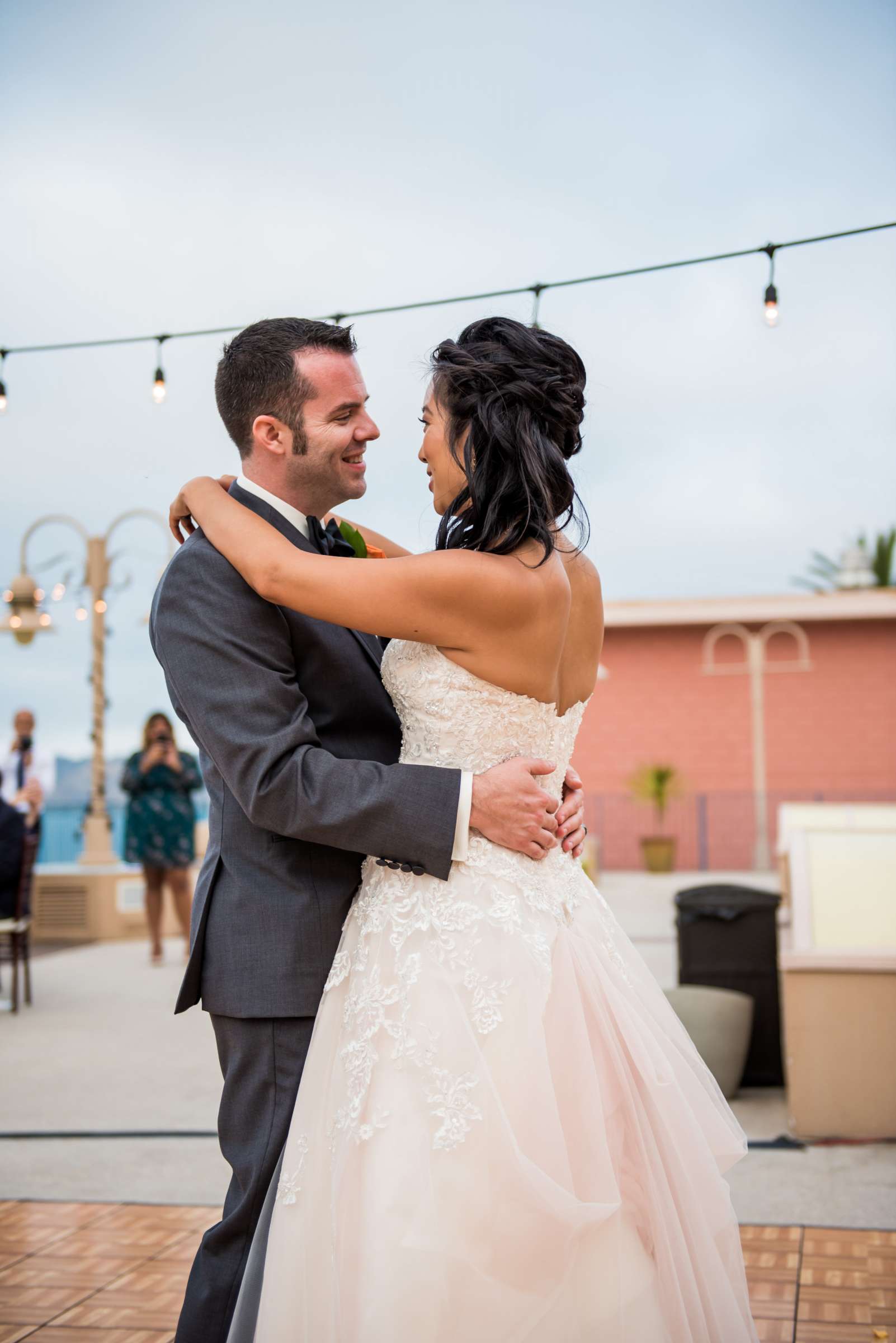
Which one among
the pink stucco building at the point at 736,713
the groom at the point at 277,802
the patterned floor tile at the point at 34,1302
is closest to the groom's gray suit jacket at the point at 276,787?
the groom at the point at 277,802

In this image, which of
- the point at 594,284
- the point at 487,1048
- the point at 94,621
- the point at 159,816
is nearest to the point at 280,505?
the point at 487,1048

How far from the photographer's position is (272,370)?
7.06 feet

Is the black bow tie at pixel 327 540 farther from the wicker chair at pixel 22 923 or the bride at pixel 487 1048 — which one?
the wicker chair at pixel 22 923

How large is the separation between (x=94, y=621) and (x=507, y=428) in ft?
34.2

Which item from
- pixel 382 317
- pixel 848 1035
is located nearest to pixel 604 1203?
pixel 848 1035

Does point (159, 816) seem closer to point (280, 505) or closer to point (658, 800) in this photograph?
point (280, 505)

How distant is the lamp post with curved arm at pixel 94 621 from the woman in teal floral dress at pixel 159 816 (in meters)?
1.99

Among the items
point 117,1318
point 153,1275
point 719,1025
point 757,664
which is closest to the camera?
point 117,1318

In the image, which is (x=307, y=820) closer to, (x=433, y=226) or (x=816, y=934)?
(x=816, y=934)

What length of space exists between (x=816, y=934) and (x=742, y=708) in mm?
15396

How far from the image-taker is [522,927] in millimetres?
1912

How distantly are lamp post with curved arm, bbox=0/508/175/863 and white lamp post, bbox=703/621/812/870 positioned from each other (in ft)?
36.9

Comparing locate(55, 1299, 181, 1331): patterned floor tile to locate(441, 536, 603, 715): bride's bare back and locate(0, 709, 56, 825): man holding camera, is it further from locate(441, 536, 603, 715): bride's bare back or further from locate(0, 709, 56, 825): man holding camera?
locate(0, 709, 56, 825): man holding camera

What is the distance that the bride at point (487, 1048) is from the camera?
1717 mm
